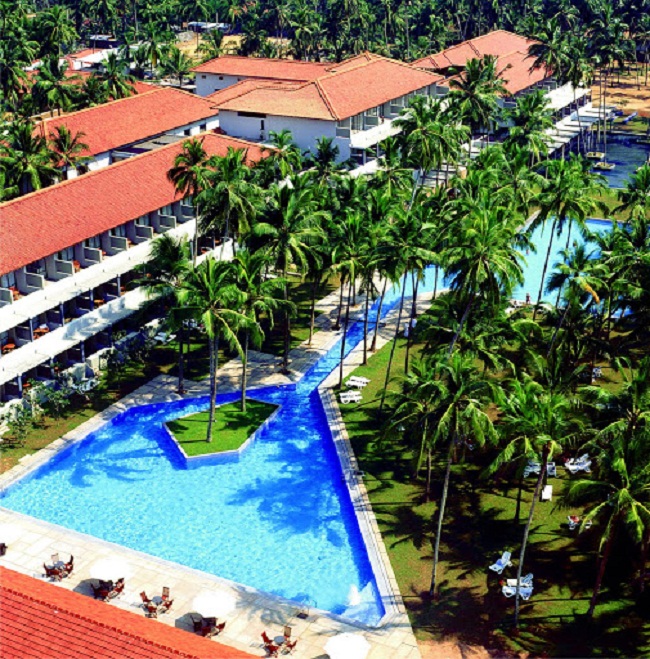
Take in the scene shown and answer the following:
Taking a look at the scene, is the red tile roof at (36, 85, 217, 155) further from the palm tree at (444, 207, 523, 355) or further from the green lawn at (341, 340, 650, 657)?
the palm tree at (444, 207, 523, 355)

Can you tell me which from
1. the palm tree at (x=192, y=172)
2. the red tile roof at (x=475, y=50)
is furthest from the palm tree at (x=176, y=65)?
the palm tree at (x=192, y=172)

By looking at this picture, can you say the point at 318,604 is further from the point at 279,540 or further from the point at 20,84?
the point at 20,84

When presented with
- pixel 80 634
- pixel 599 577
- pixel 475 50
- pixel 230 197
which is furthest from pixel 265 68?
pixel 80 634

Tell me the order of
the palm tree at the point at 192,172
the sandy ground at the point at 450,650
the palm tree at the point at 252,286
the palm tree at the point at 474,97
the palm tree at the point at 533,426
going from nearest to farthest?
1. the sandy ground at the point at 450,650
2. the palm tree at the point at 533,426
3. the palm tree at the point at 252,286
4. the palm tree at the point at 192,172
5. the palm tree at the point at 474,97

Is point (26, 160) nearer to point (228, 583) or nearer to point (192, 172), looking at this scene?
point (192, 172)

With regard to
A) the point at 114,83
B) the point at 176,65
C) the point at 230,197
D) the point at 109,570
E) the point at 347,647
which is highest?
the point at 114,83

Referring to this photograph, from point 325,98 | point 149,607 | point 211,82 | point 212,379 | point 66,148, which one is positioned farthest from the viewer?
point 211,82

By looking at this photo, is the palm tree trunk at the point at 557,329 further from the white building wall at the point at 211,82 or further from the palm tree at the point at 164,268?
the white building wall at the point at 211,82
